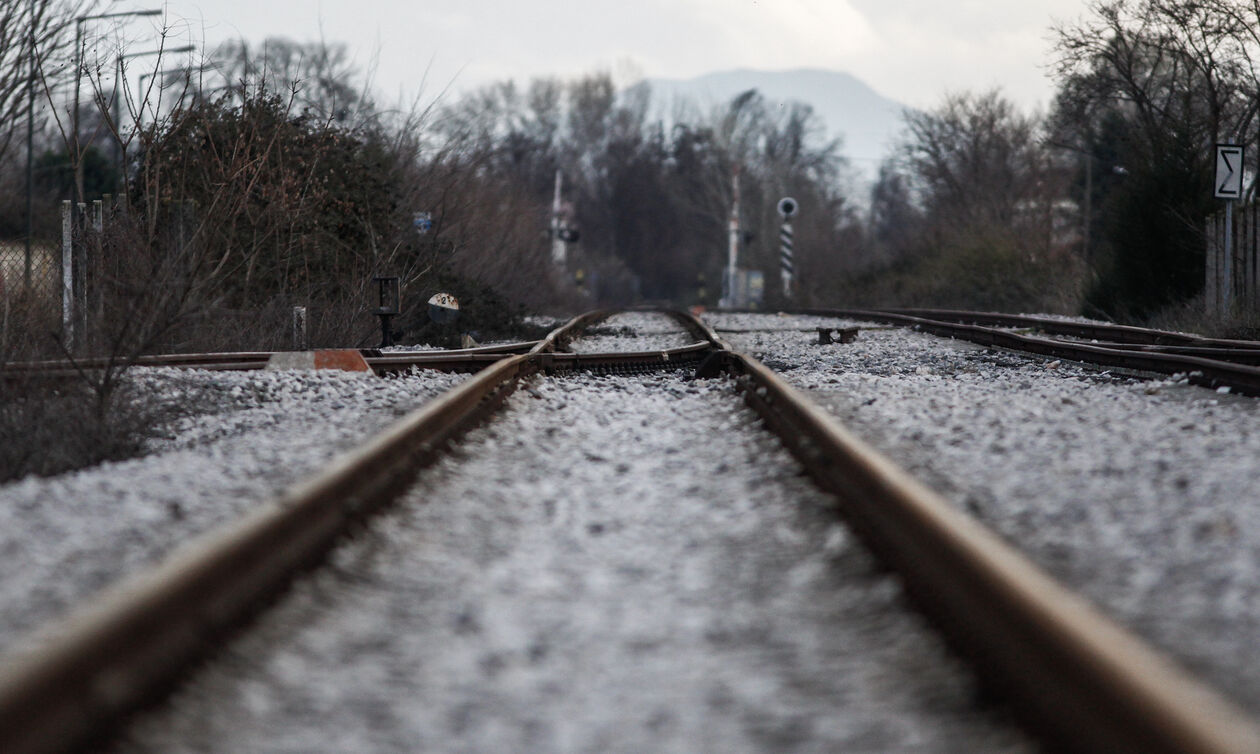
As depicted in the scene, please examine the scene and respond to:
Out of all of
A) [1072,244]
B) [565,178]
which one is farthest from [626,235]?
[1072,244]

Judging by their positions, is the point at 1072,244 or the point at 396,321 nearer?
the point at 396,321

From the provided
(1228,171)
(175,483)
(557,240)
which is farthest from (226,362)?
(557,240)

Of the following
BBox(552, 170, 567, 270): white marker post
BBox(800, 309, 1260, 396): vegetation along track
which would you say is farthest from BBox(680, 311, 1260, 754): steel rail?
BBox(552, 170, 567, 270): white marker post

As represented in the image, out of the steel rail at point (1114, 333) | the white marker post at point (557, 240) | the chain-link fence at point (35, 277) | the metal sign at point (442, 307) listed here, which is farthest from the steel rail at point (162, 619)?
the white marker post at point (557, 240)

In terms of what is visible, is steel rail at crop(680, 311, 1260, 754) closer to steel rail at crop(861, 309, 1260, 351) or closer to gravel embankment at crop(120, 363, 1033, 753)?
gravel embankment at crop(120, 363, 1033, 753)

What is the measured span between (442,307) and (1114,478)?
10101 mm

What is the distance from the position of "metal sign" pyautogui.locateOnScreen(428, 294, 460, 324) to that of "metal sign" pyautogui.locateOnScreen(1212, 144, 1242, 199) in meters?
9.86

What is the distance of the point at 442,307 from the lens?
44.5 feet

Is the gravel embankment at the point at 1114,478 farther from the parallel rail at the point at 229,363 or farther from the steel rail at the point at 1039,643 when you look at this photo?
the parallel rail at the point at 229,363

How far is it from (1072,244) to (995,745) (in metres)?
41.6

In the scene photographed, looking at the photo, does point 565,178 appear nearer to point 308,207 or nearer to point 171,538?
point 308,207

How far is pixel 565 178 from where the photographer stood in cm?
8331

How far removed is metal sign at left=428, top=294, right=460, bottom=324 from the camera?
13086 millimetres

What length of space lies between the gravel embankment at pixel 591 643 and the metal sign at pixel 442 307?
8759 millimetres
